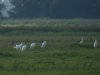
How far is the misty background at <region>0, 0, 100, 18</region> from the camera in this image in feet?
325

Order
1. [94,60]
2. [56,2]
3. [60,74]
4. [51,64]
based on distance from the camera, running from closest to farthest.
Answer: [60,74] < [51,64] < [94,60] < [56,2]

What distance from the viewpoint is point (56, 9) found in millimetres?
98875

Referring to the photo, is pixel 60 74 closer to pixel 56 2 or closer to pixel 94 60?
pixel 94 60

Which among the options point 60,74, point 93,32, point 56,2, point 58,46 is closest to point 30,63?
point 60,74

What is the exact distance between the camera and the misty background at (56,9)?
9894 centimetres

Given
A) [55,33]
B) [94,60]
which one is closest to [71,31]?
[55,33]

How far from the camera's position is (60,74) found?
25219 mm

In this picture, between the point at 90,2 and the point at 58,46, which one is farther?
the point at 90,2

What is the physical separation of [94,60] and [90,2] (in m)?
69.1

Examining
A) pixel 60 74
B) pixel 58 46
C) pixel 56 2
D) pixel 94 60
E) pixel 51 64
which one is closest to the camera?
pixel 60 74

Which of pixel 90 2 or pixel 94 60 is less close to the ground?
pixel 90 2

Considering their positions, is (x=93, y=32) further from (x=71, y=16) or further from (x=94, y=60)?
(x=71, y=16)

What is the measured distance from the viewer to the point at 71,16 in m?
99.7

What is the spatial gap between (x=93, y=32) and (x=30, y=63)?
2983cm
